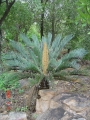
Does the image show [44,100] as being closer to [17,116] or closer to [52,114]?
[52,114]

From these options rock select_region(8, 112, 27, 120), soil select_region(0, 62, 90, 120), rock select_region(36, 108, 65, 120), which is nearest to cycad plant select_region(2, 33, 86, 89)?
soil select_region(0, 62, 90, 120)

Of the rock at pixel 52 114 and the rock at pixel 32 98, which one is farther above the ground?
the rock at pixel 32 98

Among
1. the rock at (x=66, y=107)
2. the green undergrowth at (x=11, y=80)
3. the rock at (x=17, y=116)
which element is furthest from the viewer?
the green undergrowth at (x=11, y=80)

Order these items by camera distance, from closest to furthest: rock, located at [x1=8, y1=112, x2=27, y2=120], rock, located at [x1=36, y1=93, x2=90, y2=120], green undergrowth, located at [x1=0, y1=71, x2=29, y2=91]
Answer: rock, located at [x1=36, y1=93, x2=90, y2=120]
rock, located at [x1=8, y1=112, x2=27, y2=120]
green undergrowth, located at [x1=0, y1=71, x2=29, y2=91]

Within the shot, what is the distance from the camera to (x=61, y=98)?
434cm

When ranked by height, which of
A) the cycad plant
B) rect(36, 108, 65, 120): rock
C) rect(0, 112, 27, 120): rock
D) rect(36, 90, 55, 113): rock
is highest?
the cycad plant

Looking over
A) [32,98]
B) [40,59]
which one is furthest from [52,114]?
[40,59]

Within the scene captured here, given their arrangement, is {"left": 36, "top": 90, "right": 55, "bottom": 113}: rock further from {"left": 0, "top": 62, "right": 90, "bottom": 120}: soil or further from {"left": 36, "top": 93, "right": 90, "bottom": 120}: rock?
{"left": 0, "top": 62, "right": 90, "bottom": 120}: soil

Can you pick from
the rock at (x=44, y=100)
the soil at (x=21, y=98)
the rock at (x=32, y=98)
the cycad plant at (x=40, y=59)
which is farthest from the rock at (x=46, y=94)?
the soil at (x=21, y=98)

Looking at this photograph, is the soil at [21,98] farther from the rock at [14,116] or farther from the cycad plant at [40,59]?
the cycad plant at [40,59]

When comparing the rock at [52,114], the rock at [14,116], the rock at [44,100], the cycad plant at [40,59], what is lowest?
the rock at [14,116]

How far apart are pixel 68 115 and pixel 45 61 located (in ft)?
3.51

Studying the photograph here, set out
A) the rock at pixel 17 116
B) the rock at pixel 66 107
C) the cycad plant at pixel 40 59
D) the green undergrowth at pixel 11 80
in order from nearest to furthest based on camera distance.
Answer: the rock at pixel 66 107 → the rock at pixel 17 116 → the cycad plant at pixel 40 59 → the green undergrowth at pixel 11 80

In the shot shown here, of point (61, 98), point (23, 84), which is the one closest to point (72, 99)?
point (61, 98)
